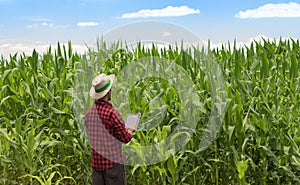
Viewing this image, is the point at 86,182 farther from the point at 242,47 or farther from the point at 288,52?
the point at 288,52

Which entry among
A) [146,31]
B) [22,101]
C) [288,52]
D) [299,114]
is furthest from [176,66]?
[288,52]

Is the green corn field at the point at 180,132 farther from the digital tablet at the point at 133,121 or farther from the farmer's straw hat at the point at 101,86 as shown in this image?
the farmer's straw hat at the point at 101,86

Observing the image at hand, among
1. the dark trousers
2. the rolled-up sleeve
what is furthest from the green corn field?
the rolled-up sleeve

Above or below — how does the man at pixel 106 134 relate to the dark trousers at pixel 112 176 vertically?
above

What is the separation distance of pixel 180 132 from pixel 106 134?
0.73 m

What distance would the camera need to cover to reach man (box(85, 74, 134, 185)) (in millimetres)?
3572

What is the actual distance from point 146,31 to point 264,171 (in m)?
1.67

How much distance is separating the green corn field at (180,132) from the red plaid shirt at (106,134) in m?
0.41

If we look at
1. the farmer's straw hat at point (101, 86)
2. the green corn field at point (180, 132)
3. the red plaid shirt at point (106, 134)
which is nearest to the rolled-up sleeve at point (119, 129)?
the red plaid shirt at point (106, 134)

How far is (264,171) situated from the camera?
4172 mm

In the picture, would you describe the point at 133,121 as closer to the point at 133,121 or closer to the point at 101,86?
the point at 133,121

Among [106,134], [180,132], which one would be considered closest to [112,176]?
[106,134]

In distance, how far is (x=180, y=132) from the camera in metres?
4.08

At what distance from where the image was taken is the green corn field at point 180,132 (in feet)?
13.5
